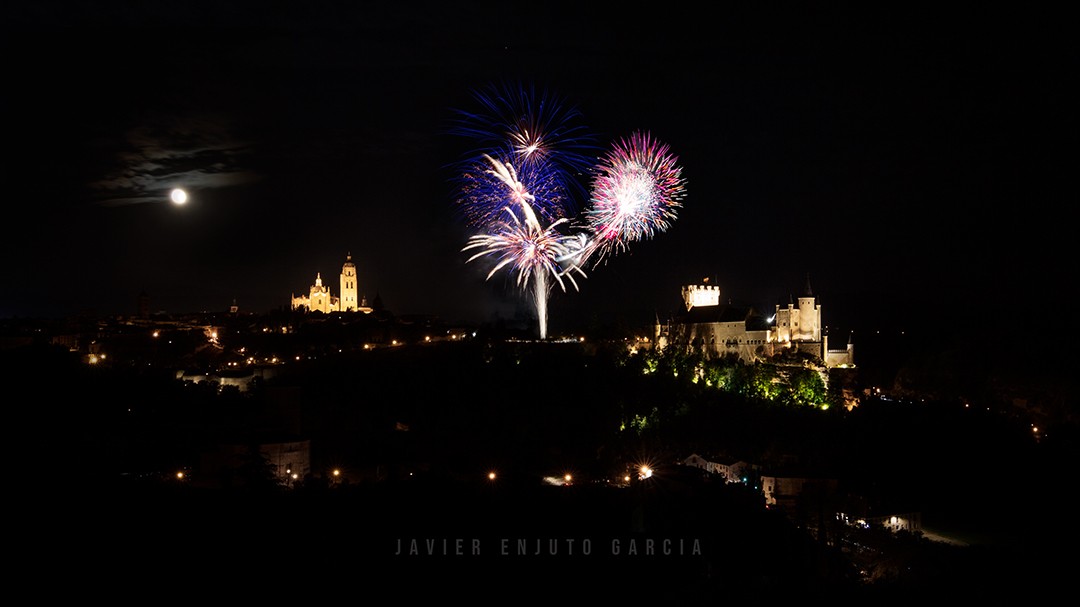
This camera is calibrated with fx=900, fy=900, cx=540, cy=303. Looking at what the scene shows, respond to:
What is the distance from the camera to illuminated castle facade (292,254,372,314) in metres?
92.1

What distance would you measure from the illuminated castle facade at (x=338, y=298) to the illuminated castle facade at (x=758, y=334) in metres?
45.3

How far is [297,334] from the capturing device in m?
62.5

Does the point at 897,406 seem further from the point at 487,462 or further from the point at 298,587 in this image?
the point at 298,587

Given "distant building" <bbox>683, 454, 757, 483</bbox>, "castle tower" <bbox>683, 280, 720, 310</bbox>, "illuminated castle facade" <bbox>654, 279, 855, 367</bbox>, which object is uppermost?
"castle tower" <bbox>683, 280, 720, 310</bbox>

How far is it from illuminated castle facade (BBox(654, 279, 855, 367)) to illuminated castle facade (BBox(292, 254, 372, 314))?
45.3 m

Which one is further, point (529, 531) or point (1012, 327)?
Answer: point (1012, 327)

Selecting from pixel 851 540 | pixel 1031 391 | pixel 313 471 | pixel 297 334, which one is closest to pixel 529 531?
pixel 313 471

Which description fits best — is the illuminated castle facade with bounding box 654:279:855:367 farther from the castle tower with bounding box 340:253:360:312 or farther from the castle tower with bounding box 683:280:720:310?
the castle tower with bounding box 340:253:360:312

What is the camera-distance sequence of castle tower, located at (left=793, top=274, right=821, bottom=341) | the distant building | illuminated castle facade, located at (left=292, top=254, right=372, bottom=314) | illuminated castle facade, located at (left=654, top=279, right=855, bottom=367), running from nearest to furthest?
the distant building → illuminated castle facade, located at (left=654, top=279, right=855, bottom=367) → castle tower, located at (left=793, top=274, right=821, bottom=341) → illuminated castle facade, located at (left=292, top=254, right=372, bottom=314)

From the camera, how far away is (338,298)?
94375 millimetres

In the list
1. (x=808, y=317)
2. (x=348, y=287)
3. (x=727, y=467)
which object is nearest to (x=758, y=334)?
(x=808, y=317)

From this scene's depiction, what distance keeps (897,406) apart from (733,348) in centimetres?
960

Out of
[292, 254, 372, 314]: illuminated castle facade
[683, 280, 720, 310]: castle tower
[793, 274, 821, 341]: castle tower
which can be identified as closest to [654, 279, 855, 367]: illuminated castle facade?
[793, 274, 821, 341]: castle tower

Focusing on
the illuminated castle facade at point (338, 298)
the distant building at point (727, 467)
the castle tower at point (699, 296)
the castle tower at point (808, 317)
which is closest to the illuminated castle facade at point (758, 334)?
the castle tower at point (808, 317)
